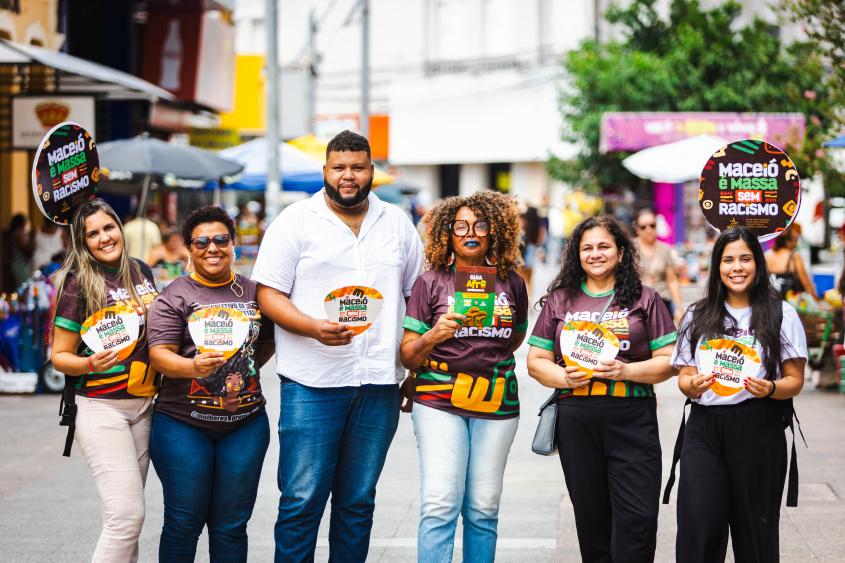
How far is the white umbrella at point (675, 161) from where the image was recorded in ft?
46.6

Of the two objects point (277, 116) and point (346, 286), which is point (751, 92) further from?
point (346, 286)

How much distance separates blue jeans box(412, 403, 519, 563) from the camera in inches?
174

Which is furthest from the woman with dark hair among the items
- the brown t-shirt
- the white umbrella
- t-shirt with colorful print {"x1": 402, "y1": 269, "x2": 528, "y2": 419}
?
the white umbrella

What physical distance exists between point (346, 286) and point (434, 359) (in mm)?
507

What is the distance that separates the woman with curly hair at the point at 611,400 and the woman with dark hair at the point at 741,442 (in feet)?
0.51

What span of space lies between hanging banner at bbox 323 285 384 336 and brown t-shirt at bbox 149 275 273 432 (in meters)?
0.36

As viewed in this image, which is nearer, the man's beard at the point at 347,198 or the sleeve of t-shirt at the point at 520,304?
the man's beard at the point at 347,198

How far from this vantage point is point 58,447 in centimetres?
812

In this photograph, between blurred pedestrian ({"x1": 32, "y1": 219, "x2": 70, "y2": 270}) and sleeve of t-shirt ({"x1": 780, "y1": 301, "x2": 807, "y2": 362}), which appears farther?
blurred pedestrian ({"x1": 32, "y1": 219, "x2": 70, "y2": 270})

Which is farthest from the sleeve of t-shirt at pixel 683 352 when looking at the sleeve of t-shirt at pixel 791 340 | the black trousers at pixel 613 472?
the sleeve of t-shirt at pixel 791 340

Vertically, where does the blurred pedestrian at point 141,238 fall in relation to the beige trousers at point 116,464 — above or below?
above

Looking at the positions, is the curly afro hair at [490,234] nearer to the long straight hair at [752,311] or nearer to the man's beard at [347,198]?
the man's beard at [347,198]

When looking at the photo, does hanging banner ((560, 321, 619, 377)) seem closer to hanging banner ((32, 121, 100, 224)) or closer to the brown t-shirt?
the brown t-shirt

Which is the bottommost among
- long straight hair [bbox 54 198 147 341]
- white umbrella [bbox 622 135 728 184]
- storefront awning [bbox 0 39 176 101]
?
long straight hair [bbox 54 198 147 341]
